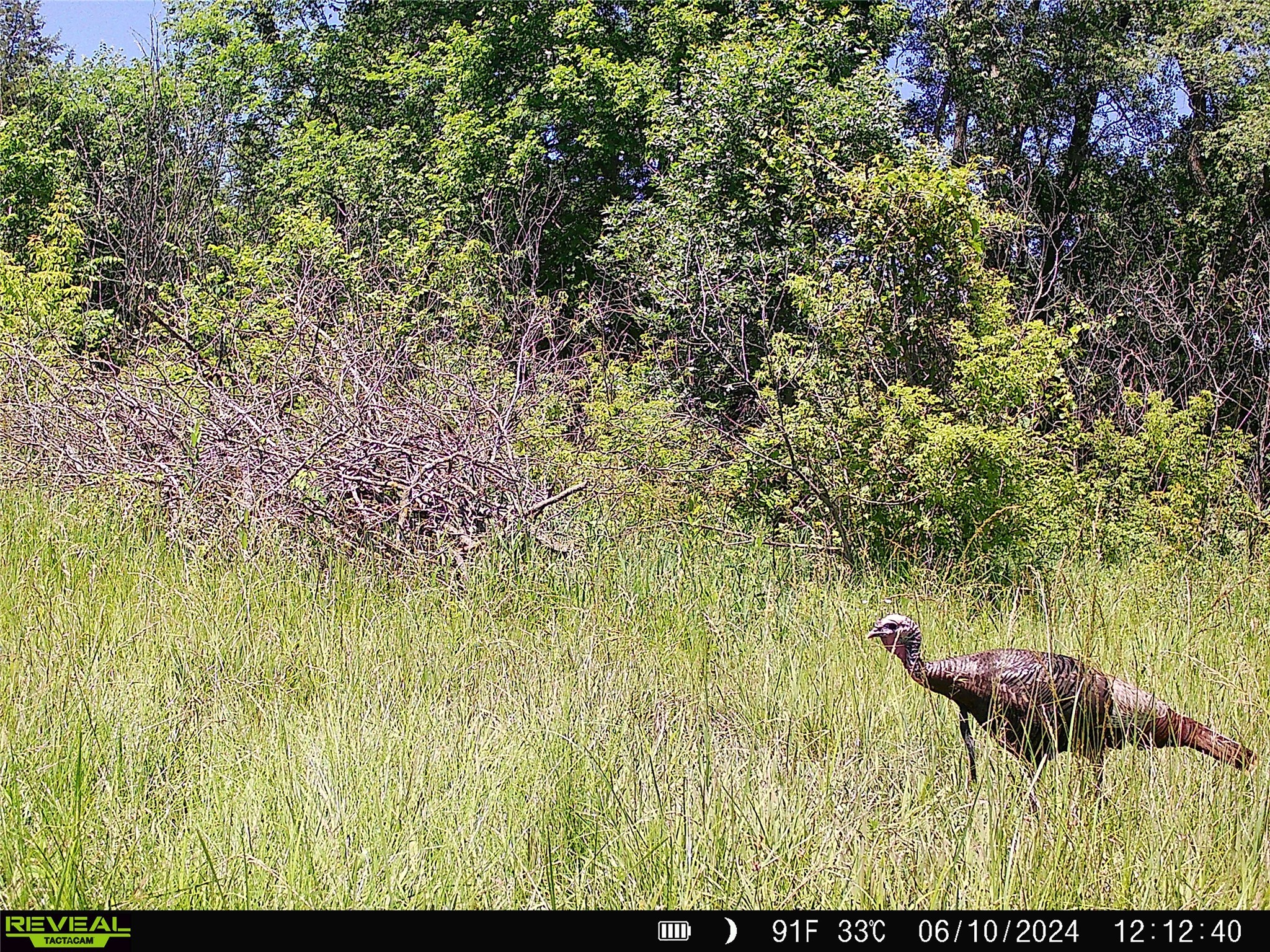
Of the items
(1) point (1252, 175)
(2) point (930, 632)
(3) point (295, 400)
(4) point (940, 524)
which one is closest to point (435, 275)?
(3) point (295, 400)

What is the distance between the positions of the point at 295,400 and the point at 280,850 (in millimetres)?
4076

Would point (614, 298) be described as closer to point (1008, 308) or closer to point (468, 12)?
point (468, 12)

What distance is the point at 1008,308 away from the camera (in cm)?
683

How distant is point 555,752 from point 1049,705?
132 centimetres

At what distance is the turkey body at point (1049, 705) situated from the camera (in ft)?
9.94

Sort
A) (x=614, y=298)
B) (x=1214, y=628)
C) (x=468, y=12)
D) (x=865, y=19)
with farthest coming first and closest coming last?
(x=468, y=12) → (x=865, y=19) → (x=614, y=298) → (x=1214, y=628)

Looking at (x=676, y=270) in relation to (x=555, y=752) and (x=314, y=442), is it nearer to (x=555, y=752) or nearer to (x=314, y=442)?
(x=314, y=442)

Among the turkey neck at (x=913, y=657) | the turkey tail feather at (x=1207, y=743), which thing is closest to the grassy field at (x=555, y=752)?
the turkey tail feather at (x=1207, y=743)

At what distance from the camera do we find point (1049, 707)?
3037mm
